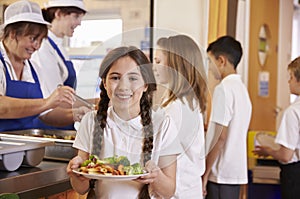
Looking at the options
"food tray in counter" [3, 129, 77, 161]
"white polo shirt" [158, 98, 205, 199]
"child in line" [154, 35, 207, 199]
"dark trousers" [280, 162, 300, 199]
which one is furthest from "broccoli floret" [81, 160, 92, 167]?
"dark trousers" [280, 162, 300, 199]

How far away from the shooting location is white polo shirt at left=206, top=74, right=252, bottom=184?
2422 mm

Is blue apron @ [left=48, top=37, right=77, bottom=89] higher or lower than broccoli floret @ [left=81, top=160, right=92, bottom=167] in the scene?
higher

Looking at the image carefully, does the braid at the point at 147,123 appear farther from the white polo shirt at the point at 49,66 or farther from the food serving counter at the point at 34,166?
the white polo shirt at the point at 49,66

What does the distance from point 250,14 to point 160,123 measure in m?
3.04

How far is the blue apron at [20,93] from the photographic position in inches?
80.7

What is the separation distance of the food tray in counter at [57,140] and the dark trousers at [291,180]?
1112 millimetres

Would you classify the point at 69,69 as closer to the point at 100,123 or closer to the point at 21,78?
the point at 21,78

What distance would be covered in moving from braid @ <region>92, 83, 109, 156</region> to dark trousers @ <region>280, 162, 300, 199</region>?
137 cm

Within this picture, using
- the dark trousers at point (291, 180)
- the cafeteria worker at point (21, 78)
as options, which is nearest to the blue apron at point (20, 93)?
the cafeteria worker at point (21, 78)

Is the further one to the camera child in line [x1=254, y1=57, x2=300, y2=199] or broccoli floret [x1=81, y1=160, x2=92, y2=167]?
child in line [x1=254, y1=57, x2=300, y2=199]

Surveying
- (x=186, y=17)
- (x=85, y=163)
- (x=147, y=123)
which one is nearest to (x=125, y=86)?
(x=147, y=123)

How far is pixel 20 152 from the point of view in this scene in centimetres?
166

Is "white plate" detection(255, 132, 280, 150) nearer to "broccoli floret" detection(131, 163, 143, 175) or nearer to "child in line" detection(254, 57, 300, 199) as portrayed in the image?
"child in line" detection(254, 57, 300, 199)

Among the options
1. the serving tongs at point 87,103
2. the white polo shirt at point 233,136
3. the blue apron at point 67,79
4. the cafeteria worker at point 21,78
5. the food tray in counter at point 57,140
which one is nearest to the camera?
the serving tongs at point 87,103
